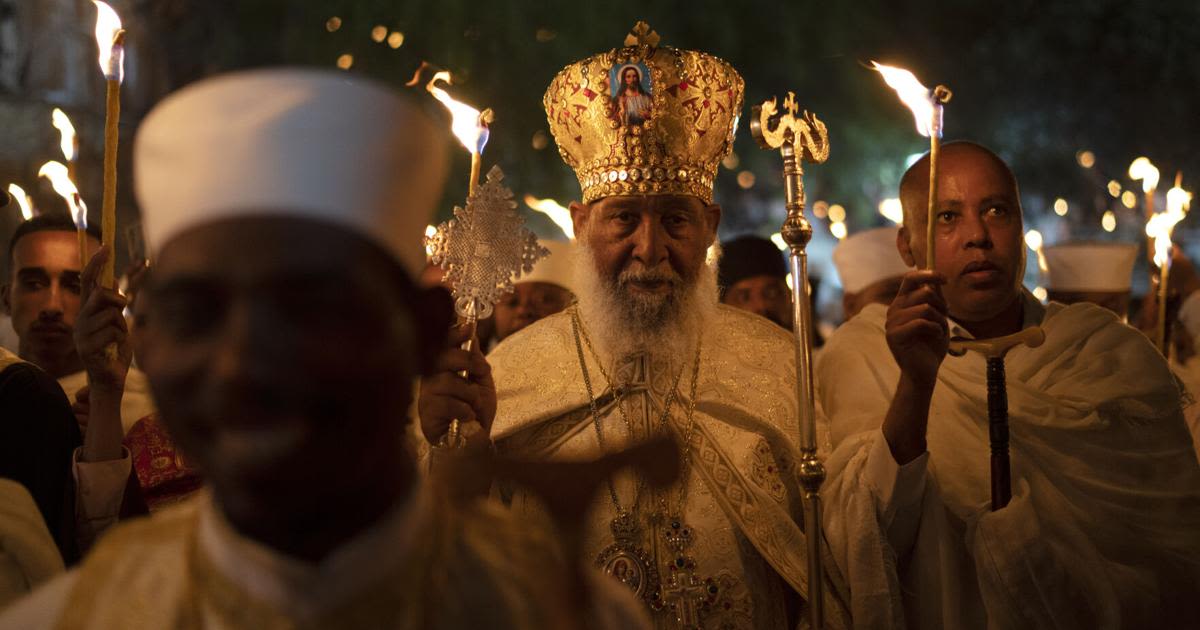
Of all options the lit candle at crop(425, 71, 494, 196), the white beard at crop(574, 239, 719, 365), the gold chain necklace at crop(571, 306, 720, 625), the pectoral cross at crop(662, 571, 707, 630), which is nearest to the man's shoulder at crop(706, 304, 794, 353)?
the white beard at crop(574, 239, 719, 365)

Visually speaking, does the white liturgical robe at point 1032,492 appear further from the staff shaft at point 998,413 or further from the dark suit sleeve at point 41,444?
the dark suit sleeve at point 41,444

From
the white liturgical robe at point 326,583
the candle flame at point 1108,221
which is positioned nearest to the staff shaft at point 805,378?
the white liturgical robe at point 326,583

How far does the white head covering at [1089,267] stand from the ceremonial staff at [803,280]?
3936 mm

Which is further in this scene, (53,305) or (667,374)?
(53,305)

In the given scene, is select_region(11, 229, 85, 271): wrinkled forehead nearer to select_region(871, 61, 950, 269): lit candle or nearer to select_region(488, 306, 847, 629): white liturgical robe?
select_region(488, 306, 847, 629): white liturgical robe

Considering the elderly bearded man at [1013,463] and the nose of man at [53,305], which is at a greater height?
the nose of man at [53,305]

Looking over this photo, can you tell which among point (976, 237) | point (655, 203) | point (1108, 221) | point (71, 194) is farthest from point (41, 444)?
point (1108, 221)

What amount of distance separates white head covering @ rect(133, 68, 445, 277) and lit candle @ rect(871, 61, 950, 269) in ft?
7.61

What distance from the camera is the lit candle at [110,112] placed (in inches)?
136

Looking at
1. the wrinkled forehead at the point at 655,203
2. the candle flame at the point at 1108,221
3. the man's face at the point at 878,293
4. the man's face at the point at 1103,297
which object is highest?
the candle flame at the point at 1108,221

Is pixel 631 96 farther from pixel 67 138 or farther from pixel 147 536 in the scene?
pixel 147 536

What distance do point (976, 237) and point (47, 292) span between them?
12.2ft

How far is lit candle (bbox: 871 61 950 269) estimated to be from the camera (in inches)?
163

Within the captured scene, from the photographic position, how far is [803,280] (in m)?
4.57
